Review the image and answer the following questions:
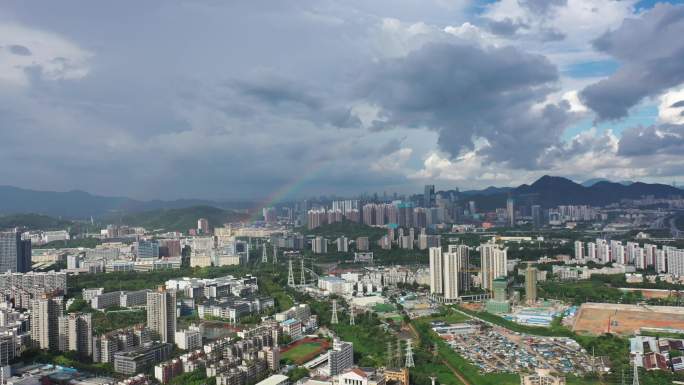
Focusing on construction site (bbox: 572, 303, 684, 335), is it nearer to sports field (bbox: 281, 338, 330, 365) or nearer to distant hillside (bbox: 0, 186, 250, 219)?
sports field (bbox: 281, 338, 330, 365)

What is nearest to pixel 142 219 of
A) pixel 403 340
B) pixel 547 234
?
pixel 547 234

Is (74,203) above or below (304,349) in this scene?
above

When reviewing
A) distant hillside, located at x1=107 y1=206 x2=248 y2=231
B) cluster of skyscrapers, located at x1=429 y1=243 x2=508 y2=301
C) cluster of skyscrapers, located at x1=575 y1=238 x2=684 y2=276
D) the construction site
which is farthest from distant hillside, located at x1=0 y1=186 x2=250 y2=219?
the construction site

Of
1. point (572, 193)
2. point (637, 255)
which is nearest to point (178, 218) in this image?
point (637, 255)

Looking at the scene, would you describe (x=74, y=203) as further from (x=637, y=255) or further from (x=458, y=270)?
(x=637, y=255)

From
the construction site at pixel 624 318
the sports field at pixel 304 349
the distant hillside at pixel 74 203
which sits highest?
the distant hillside at pixel 74 203

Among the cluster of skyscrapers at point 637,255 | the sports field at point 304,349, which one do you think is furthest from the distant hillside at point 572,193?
the sports field at point 304,349

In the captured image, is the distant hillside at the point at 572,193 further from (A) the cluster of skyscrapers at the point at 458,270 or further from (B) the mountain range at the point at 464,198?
(A) the cluster of skyscrapers at the point at 458,270
